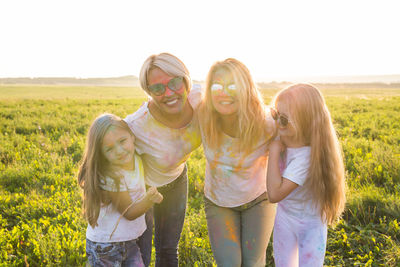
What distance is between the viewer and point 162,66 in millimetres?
2666

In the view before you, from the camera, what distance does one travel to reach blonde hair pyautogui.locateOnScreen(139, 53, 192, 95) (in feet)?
8.77

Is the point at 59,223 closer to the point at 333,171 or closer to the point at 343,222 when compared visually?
the point at 333,171

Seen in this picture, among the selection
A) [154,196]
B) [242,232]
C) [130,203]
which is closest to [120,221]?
[130,203]

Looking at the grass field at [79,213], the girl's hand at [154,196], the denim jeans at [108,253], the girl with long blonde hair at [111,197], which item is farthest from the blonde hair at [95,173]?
the grass field at [79,213]

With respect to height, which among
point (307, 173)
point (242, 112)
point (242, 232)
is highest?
point (242, 112)

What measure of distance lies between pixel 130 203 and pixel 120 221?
0.61ft

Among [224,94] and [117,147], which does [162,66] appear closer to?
[224,94]

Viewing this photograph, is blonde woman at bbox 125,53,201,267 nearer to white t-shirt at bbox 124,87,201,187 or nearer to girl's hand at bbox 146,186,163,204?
white t-shirt at bbox 124,87,201,187

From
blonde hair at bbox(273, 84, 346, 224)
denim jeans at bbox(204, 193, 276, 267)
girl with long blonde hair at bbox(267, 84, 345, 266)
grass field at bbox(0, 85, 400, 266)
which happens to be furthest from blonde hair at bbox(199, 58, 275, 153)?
grass field at bbox(0, 85, 400, 266)

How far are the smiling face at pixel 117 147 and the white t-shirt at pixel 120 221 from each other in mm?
104

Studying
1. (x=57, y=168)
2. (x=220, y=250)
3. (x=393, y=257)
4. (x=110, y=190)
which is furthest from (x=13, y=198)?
(x=393, y=257)

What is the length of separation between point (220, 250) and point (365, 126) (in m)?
8.48

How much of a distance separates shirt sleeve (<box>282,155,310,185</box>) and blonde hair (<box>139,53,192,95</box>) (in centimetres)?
134

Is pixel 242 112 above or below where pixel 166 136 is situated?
above
